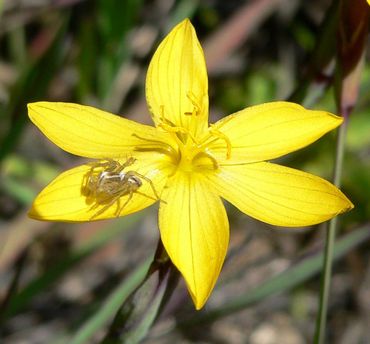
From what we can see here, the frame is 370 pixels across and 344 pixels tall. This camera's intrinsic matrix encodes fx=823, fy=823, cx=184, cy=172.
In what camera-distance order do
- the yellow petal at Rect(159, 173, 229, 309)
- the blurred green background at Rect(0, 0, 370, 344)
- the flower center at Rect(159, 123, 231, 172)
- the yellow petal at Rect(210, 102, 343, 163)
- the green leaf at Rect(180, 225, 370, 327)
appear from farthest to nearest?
1. the blurred green background at Rect(0, 0, 370, 344)
2. the green leaf at Rect(180, 225, 370, 327)
3. the flower center at Rect(159, 123, 231, 172)
4. the yellow petal at Rect(210, 102, 343, 163)
5. the yellow petal at Rect(159, 173, 229, 309)

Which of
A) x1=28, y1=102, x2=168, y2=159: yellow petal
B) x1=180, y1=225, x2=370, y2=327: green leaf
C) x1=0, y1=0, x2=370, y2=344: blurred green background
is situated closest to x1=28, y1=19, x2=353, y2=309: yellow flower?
x1=28, y1=102, x2=168, y2=159: yellow petal

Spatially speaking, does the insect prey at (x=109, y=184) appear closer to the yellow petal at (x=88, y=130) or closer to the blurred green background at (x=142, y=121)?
the yellow petal at (x=88, y=130)

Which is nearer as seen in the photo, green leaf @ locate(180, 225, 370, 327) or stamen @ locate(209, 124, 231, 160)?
stamen @ locate(209, 124, 231, 160)

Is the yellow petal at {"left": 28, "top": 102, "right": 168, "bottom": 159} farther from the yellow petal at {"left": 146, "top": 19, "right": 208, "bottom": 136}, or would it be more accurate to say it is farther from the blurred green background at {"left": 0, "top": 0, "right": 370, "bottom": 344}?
the blurred green background at {"left": 0, "top": 0, "right": 370, "bottom": 344}

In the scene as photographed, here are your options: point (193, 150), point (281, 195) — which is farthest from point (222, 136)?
point (281, 195)

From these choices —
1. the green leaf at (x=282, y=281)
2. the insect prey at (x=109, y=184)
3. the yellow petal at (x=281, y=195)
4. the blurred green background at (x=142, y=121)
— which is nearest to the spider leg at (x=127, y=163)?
the insect prey at (x=109, y=184)

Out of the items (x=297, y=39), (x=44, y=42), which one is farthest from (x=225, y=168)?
(x=297, y=39)

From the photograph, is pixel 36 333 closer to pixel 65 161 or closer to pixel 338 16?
pixel 65 161
